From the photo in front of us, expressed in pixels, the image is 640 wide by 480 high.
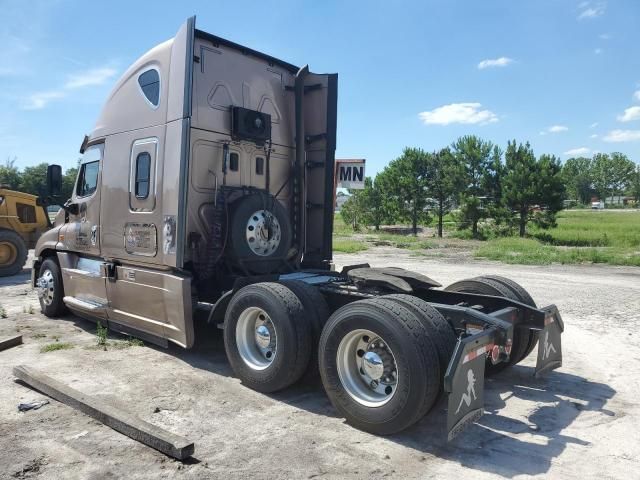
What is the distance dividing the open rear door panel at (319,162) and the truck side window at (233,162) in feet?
3.57

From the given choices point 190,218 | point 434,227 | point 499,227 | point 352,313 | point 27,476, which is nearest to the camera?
point 27,476

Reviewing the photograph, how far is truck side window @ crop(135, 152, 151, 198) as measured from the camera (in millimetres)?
6266

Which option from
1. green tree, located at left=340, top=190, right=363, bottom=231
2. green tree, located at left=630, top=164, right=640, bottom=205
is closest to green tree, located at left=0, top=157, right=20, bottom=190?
green tree, located at left=340, top=190, right=363, bottom=231

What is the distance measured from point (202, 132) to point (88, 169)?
2.52 meters

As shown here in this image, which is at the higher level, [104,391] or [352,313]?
[352,313]

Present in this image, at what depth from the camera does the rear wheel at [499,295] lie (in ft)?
16.9

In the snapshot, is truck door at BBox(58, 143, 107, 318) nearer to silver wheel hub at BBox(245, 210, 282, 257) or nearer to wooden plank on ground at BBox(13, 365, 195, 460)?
wooden plank on ground at BBox(13, 365, 195, 460)

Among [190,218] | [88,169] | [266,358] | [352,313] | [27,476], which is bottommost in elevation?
[27,476]

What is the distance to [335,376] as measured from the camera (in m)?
4.27

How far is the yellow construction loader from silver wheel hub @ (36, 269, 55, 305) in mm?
5332

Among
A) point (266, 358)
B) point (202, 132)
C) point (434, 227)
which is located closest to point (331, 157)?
point (202, 132)

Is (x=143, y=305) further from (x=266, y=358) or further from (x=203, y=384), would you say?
(x=266, y=358)

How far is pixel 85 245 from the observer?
24.3 ft

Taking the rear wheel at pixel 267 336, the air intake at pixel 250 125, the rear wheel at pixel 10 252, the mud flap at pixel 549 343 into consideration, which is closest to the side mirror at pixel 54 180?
the air intake at pixel 250 125
